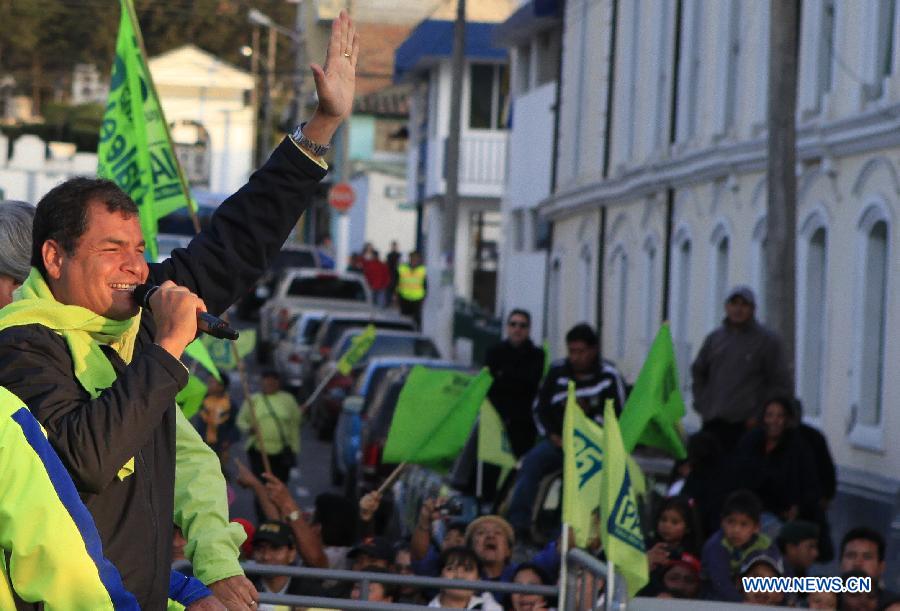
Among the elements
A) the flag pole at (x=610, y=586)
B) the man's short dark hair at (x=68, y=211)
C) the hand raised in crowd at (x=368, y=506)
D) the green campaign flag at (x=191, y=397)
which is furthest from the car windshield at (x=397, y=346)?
the man's short dark hair at (x=68, y=211)

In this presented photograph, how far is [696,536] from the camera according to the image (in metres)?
10.5

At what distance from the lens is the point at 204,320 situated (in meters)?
3.80

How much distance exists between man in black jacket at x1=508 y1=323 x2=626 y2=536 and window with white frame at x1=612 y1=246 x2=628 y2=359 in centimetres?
1452

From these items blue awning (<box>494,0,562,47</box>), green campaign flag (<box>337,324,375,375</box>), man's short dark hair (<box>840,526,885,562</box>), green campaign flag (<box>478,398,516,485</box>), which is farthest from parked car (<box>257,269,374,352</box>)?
man's short dark hair (<box>840,526,885,562</box>)

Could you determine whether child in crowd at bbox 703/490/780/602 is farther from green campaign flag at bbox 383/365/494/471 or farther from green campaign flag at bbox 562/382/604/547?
green campaign flag at bbox 383/365/494/471

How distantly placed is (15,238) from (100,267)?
0.47 m

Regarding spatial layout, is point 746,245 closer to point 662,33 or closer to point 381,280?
point 662,33

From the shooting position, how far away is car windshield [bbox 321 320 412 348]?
26359 mm

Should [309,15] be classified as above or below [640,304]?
above

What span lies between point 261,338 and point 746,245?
16032 millimetres

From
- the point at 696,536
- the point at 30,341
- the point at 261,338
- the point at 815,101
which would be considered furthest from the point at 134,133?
the point at 261,338

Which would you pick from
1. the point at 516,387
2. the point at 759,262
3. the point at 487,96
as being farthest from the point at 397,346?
the point at 487,96

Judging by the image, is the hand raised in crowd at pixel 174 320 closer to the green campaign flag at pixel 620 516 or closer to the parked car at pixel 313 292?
the green campaign flag at pixel 620 516

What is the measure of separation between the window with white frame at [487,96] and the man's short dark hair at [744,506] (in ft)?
133
